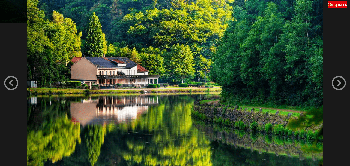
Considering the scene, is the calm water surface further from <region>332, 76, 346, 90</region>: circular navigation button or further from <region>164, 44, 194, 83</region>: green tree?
<region>164, 44, 194, 83</region>: green tree

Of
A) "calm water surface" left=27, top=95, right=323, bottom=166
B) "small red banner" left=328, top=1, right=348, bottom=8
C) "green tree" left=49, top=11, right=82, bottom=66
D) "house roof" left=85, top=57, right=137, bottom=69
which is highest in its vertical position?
"green tree" left=49, top=11, right=82, bottom=66

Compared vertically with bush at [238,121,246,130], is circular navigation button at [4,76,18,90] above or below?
above

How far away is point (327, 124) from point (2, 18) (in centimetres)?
643

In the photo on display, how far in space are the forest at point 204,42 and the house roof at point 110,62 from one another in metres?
3.74

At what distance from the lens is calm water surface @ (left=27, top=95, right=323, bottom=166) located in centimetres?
2698

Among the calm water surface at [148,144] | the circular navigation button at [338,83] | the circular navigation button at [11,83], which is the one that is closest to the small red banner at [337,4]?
the circular navigation button at [338,83]

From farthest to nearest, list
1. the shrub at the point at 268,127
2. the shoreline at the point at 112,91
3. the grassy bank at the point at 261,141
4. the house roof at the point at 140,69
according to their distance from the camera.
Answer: the house roof at the point at 140,69
the shoreline at the point at 112,91
the shrub at the point at 268,127
the grassy bank at the point at 261,141

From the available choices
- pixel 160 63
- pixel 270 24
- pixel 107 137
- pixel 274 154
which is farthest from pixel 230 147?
pixel 160 63

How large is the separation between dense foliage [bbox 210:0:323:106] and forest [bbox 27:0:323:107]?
0.08 meters

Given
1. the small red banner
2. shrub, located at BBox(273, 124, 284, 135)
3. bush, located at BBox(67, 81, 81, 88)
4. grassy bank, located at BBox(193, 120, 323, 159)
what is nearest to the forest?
bush, located at BBox(67, 81, 81, 88)

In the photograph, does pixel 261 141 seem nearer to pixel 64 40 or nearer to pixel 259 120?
pixel 259 120

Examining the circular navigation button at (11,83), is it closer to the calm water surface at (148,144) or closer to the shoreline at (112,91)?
the calm water surface at (148,144)

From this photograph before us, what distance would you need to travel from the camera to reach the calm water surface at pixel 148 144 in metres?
27.0

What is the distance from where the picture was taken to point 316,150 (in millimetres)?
6570
